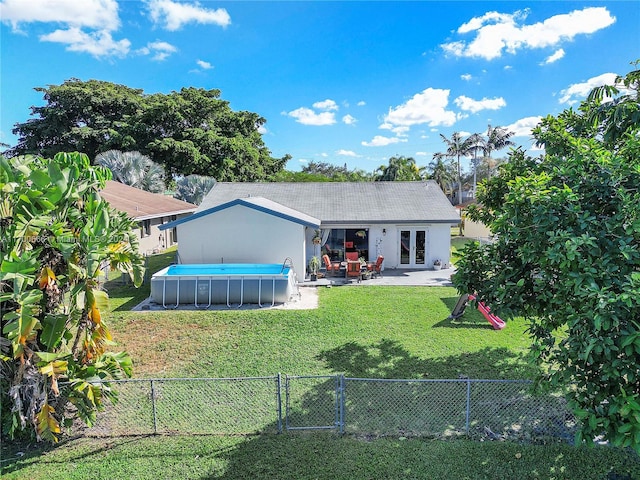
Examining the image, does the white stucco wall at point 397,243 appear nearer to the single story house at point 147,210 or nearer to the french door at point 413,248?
the french door at point 413,248

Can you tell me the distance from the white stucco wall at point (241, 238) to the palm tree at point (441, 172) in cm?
3890

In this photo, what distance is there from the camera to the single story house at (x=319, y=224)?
51.0 ft

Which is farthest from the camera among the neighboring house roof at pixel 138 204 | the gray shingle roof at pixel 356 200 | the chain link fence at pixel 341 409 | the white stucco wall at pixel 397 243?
the neighboring house roof at pixel 138 204

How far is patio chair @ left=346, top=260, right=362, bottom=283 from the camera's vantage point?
53.3ft

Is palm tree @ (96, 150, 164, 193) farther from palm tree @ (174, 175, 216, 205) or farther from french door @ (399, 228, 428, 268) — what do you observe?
french door @ (399, 228, 428, 268)

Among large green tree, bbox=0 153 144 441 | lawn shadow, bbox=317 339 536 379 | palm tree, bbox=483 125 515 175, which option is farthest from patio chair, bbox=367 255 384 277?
palm tree, bbox=483 125 515 175

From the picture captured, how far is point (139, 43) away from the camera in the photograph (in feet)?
58.2

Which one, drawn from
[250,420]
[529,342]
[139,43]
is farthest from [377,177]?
[250,420]

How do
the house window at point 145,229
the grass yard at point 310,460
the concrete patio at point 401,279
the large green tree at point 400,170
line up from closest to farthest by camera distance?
the grass yard at point 310,460 → the concrete patio at point 401,279 → the house window at point 145,229 → the large green tree at point 400,170

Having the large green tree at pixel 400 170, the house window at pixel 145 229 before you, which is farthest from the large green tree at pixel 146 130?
the large green tree at pixel 400 170

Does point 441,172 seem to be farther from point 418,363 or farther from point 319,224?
point 418,363

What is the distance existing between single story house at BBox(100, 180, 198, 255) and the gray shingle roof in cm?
353

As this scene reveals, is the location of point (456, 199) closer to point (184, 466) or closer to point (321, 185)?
point (321, 185)

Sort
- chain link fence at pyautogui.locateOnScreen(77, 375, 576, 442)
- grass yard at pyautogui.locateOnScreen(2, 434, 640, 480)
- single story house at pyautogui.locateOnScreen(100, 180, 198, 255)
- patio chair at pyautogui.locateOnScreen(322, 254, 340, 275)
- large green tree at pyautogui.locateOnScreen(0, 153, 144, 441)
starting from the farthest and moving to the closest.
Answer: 1. single story house at pyautogui.locateOnScreen(100, 180, 198, 255)
2. patio chair at pyautogui.locateOnScreen(322, 254, 340, 275)
3. chain link fence at pyautogui.locateOnScreen(77, 375, 576, 442)
4. grass yard at pyautogui.locateOnScreen(2, 434, 640, 480)
5. large green tree at pyautogui.locateOnScreen(0, 153, 144, 441)
